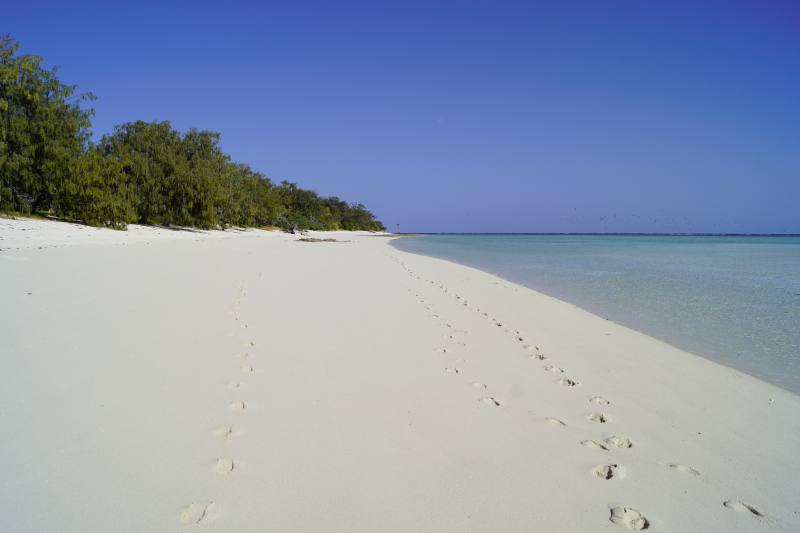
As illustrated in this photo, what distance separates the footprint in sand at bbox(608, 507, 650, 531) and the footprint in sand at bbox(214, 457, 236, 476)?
2105 millimetres

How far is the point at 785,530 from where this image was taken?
224 cm

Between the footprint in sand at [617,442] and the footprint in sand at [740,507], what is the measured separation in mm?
632

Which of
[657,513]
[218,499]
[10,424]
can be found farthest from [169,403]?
[657,513]

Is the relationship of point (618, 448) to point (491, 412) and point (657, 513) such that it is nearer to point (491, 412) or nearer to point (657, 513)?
point (657, 513)

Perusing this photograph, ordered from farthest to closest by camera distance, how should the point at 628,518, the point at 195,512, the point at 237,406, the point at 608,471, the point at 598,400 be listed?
1. the point at 598,400
2. the point at 237,406
3. the point at 608,471
4. the point at 628,518
5. the point at 195,512

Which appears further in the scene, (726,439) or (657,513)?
(726,439)

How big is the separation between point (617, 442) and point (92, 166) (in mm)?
30996

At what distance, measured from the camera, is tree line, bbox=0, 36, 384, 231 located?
2228 cm

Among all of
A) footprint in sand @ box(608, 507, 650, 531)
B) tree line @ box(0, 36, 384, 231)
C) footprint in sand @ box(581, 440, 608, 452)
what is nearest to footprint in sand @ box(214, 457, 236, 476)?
footprint in sand @ box(608, 507, 650, 531)

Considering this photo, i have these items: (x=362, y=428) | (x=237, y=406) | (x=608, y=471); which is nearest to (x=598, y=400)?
(x=608, y=471)

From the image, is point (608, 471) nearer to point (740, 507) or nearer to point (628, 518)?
point (628, 518)

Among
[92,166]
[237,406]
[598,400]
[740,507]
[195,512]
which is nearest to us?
[195,512]

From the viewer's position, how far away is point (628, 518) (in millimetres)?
2199

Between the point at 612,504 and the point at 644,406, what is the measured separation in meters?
1.82
